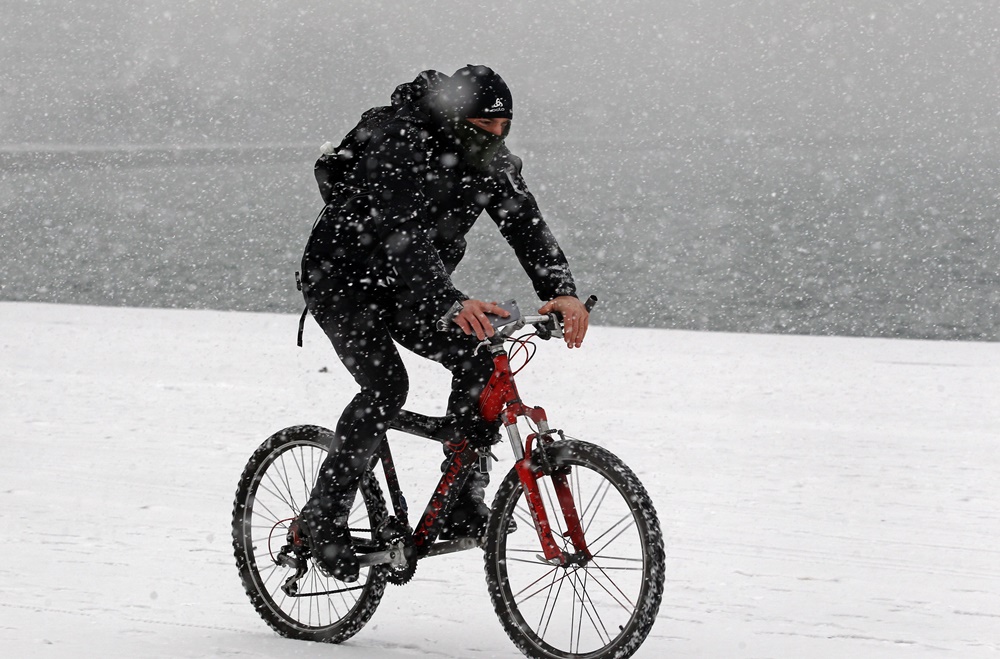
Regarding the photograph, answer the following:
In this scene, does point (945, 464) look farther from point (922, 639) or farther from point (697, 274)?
point (697, 274)

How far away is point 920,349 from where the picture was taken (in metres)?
10.7

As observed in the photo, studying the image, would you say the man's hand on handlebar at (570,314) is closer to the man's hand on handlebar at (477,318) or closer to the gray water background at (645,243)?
the man's hand on handlebar at (477,318)

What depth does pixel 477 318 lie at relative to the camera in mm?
3492

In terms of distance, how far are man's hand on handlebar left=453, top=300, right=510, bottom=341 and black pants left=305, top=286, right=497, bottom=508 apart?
32 cm

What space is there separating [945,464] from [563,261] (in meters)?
3.70

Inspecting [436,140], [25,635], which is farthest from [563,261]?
[25,635]

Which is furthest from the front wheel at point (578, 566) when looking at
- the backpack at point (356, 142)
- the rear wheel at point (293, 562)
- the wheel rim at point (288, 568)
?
the backpack at point (356, 142)

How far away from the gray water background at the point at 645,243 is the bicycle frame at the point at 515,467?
29.2 m

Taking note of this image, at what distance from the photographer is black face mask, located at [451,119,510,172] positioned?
3773 mm

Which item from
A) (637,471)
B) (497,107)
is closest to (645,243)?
(637,471)

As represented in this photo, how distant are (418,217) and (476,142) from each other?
0.96 feet

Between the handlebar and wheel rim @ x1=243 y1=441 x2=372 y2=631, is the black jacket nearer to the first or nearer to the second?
the handlebar

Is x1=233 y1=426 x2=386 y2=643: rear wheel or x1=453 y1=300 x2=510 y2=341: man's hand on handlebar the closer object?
x1=453 y1=300 x2=510 y2=341: man's hand on handlebar

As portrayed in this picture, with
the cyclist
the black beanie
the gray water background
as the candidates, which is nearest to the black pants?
the cyclist
